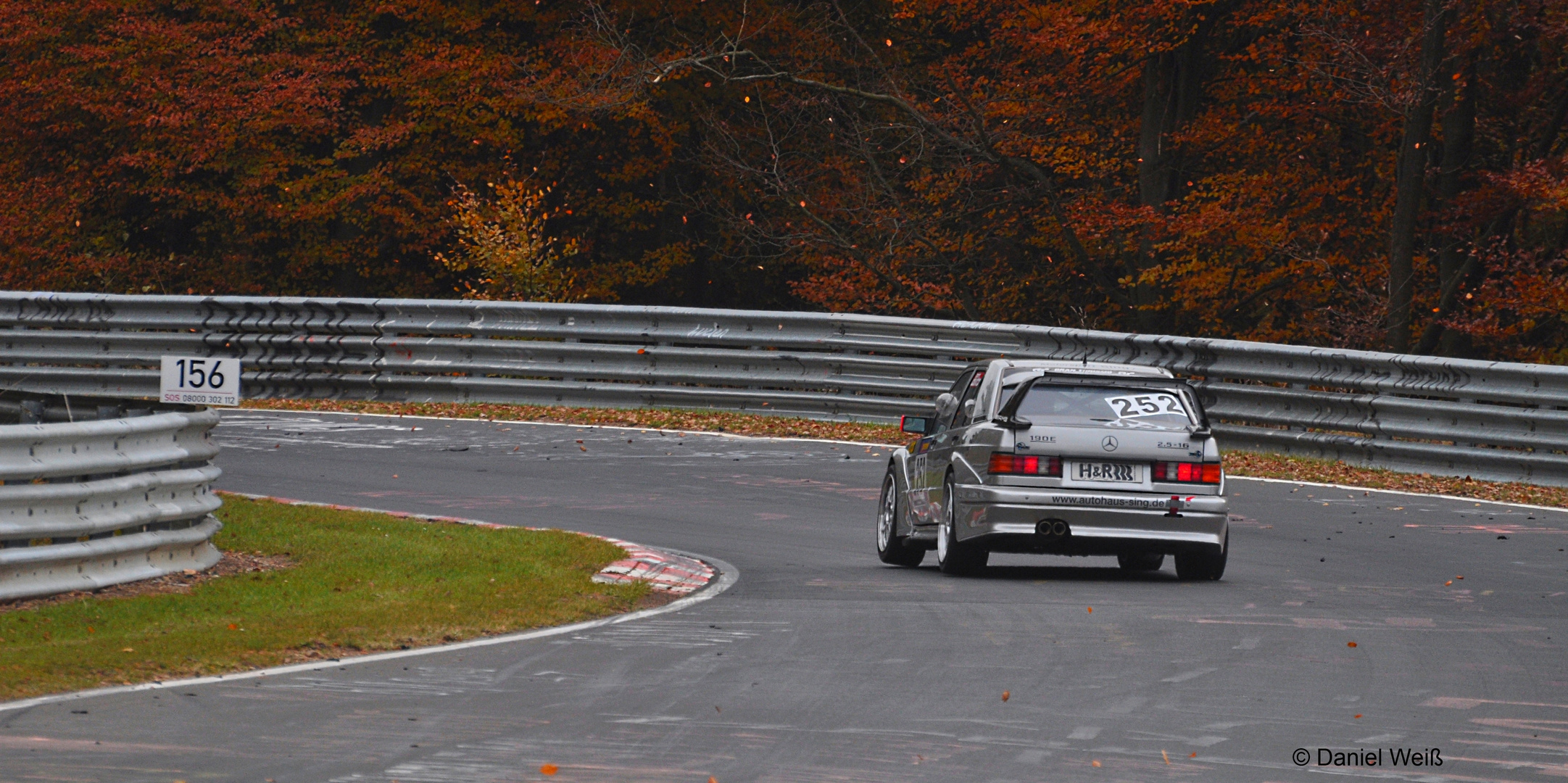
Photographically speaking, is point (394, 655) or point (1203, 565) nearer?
point (394, 655)

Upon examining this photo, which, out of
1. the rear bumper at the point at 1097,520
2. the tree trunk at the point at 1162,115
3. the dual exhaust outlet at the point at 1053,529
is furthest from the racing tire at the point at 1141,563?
the tree trunk at the point at 1162,115

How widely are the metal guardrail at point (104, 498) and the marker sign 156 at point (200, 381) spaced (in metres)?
0.29

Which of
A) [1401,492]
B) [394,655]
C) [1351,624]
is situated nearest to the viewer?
[394,655]

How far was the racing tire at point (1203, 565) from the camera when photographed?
14.1 metres

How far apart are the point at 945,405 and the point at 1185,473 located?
2029mm

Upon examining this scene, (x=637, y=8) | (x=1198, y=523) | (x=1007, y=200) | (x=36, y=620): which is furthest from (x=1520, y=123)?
(x=36, y=620)

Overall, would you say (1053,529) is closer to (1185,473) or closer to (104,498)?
(1185,473)

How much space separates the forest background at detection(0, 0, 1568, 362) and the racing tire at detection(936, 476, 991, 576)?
54.2 ft

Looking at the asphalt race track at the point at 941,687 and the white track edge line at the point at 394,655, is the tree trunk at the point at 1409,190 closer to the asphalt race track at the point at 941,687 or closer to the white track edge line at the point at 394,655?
Result: the asphalt race track at the point at 941,687

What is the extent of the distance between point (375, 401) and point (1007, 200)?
13849 millimetres

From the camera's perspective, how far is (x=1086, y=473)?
45.6 feet

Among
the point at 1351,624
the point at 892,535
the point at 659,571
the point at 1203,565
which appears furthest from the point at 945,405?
the point at 1351,624

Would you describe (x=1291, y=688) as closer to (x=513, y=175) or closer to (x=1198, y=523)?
(x=1198, y=523)

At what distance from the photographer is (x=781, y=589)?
13.2 metres
